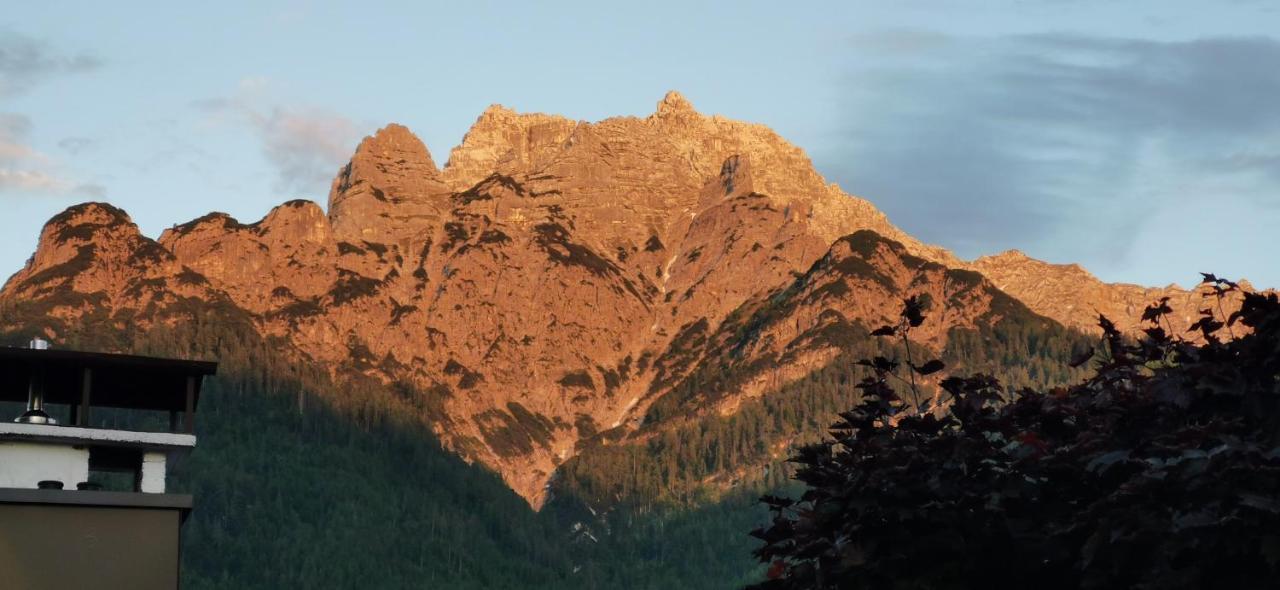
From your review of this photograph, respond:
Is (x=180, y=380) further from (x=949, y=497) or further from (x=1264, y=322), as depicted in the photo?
(x=1264, y=322)

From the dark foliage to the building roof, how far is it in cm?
2370

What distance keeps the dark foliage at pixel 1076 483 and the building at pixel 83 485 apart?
20672 millimetres

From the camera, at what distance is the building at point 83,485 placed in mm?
50500

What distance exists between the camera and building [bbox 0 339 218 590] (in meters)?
50.5

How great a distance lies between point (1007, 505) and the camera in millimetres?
33562

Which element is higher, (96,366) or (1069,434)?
(96,366)

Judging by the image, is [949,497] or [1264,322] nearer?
[1264,322]

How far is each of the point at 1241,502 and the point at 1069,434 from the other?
748 cm

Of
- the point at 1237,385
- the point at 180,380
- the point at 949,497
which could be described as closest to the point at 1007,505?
the point at 949,497

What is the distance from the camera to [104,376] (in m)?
57.6

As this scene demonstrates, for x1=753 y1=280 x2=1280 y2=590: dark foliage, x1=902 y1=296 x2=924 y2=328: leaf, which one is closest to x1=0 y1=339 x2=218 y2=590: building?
x1=753 y1=280 x2=1280 y2=590: dark foliage

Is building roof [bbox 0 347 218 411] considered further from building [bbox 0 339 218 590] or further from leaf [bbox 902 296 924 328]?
leaf [bbox 902 296 924 328]

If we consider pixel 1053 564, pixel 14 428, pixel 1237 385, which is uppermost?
pixel 14 428

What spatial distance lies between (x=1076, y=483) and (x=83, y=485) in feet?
98.1
